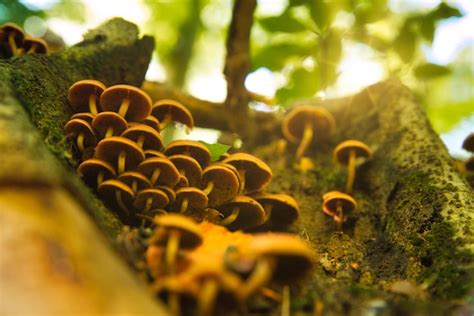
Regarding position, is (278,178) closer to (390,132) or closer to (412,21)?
(390,132)

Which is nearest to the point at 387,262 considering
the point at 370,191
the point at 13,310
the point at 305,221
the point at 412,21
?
the point at 305,221

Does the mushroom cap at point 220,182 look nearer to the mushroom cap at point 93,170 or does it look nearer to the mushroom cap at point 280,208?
the mushroom cap at point 280,208

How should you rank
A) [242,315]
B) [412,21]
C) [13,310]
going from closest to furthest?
→ [13,310] → [242,315] → [412,21]

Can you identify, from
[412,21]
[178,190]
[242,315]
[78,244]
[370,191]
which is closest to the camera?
[78,244]

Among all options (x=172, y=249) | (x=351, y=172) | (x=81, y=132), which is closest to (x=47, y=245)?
(x=172, y=249)

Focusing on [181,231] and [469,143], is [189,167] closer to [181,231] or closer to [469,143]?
→ [181,231]

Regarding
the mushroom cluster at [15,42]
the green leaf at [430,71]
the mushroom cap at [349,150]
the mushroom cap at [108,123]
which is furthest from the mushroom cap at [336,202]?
the mushroom cluster at [15,42]
